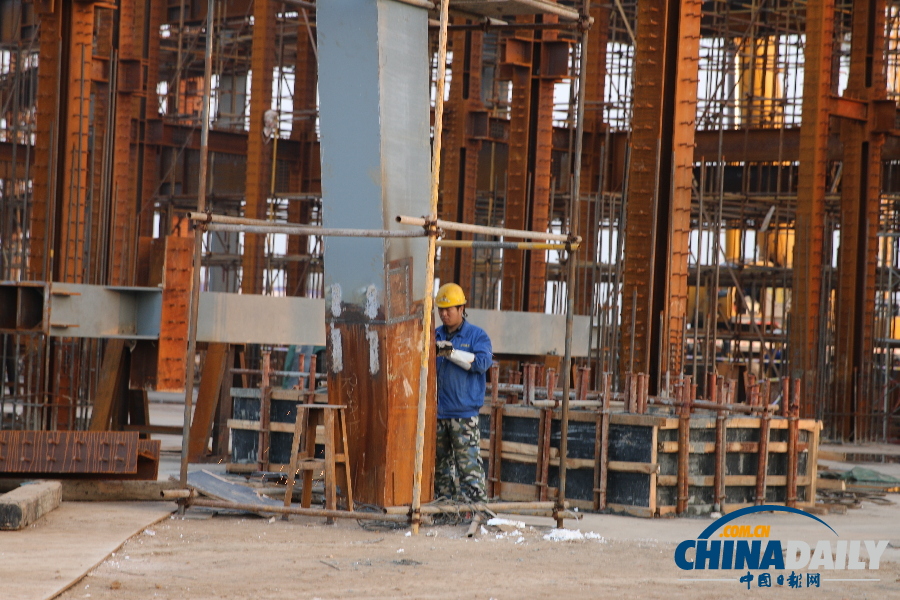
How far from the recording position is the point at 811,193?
19.2 meters

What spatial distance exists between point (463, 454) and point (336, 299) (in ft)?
5.15

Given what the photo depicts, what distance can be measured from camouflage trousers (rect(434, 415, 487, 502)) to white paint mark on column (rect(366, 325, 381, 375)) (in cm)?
81

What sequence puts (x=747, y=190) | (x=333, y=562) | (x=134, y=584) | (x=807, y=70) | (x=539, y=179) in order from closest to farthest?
(x=134, y=584) → (x=333, y=562) → (x=539, y=179) → (x=807, y=70) → (x=747, y=190)

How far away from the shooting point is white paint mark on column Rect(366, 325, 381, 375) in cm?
879

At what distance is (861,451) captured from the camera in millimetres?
18984

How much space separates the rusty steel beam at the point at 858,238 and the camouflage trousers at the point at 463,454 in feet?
43.3

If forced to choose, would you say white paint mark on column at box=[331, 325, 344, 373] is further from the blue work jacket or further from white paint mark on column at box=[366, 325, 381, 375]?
the blue work jacket

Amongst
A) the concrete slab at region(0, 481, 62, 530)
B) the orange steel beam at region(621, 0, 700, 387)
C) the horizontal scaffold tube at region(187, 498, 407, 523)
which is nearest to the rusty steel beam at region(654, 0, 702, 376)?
the orange steel beam at region(621, 0, 700, 387)

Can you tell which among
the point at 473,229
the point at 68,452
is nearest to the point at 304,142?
the point at 68,452

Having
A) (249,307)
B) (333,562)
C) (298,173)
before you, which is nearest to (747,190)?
(298,173)

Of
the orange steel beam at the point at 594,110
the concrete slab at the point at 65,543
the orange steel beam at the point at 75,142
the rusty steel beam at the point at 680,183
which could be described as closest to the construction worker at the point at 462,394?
the concrete slab at the point at 65,543

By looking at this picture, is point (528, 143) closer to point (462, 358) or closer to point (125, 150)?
point (125, 150)

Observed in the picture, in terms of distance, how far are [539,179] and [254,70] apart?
6.54m

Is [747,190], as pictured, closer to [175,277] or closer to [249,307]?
[249,307]
